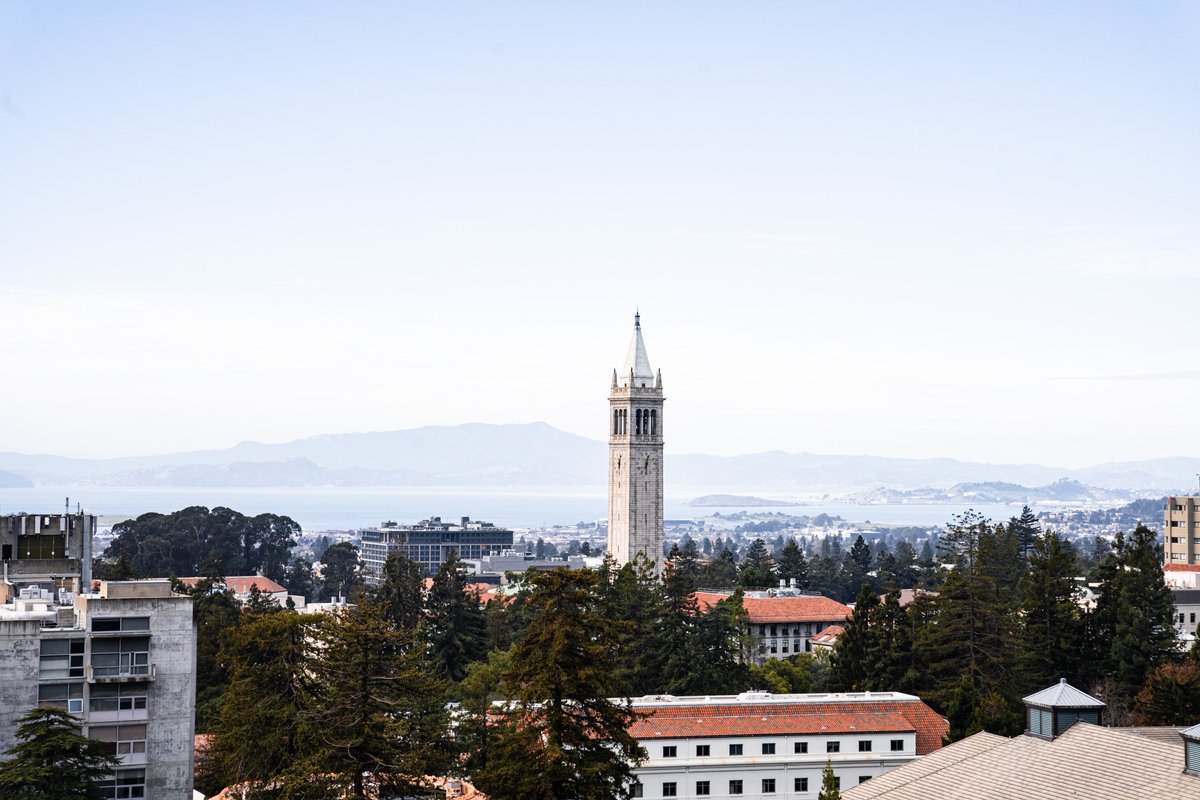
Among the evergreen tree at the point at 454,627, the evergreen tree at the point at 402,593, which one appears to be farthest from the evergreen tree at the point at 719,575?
the evergreen tree at the point at 454,627

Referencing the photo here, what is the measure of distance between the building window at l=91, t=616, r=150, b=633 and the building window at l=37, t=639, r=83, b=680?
578 millimetres

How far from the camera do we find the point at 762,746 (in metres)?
54.1

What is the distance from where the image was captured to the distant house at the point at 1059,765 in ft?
95.1

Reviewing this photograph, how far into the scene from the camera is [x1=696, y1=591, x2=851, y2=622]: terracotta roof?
335ft

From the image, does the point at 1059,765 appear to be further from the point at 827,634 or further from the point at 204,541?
the point at 204,541

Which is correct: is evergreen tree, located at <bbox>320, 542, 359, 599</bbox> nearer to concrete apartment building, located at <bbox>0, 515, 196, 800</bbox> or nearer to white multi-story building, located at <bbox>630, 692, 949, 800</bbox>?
white multi-story building, located at <bbox>630, 692, 949, 800</bbox>

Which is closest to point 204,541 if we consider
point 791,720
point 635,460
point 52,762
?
point 635,460

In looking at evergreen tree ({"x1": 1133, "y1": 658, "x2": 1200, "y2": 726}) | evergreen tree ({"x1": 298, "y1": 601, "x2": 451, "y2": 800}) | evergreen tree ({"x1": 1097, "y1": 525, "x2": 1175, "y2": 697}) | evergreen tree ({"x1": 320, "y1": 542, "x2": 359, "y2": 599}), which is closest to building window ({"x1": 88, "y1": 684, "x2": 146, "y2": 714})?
evergreen tree ({"x1": 298, "y1": 601, "x2": 451, "y2": 800})

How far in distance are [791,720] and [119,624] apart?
80.2 ft

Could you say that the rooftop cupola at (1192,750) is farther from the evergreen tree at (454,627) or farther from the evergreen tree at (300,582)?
the evergreen tree at (300,582)

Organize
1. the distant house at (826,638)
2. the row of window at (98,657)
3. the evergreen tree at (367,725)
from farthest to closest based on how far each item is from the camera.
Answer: the distant house at (826,638), the row of window at (98,657), the evergreen tree at (367,725)

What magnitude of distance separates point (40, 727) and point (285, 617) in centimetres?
719

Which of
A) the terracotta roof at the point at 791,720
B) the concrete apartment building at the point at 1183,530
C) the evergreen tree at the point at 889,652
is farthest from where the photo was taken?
the concrete apartment building at the point at 1183,530

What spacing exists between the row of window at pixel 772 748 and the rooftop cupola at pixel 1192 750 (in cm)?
2601
